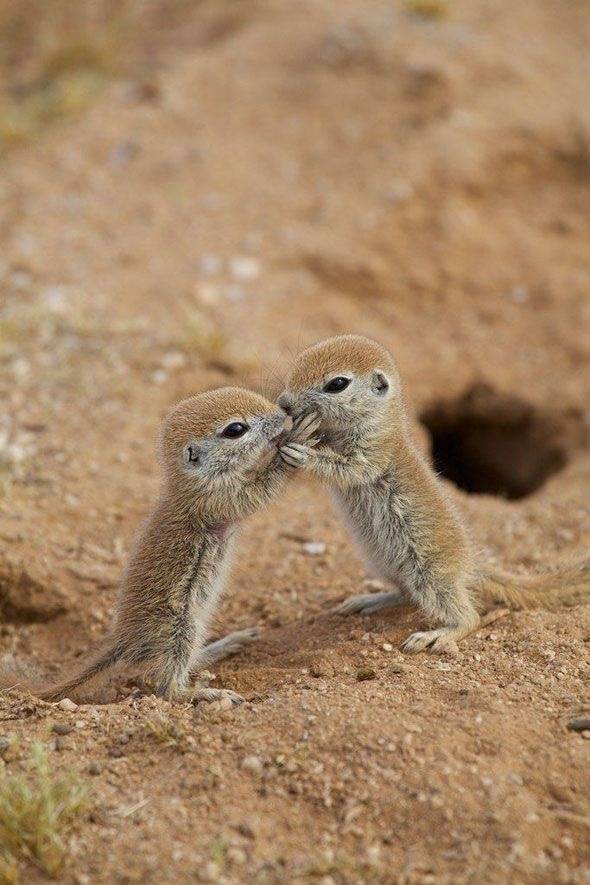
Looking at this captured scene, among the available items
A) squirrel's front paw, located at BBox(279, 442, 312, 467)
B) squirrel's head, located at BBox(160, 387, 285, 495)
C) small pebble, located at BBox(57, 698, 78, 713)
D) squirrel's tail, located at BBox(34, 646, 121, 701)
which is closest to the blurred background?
squirrel's head, located at BBox(160, 387, 285, 495)

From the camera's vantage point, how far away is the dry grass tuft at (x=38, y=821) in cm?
333

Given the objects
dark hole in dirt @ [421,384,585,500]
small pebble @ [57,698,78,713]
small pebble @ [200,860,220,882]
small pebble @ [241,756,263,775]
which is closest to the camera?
small pebble @ [200,860,220,882]

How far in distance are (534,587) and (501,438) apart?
3.97 meters

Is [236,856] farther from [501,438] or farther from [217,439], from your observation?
[501,438]

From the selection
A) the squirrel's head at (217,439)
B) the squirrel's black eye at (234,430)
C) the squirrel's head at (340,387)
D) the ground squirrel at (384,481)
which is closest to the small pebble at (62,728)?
the squirrel's head at (217,439)

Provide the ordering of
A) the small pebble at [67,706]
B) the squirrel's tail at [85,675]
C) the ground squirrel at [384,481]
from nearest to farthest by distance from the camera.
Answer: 1. the small pebble at [67,706]
2. the squirrel's tail at [85,675]
3. the ground squirrel at [384,481]

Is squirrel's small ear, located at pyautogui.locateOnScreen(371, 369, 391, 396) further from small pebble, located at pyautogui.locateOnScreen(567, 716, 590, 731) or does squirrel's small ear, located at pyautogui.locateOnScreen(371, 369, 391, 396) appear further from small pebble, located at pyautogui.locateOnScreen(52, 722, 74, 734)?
small pebble, located at pyautogui.locateOnScreen(52, 722, 74, 734)

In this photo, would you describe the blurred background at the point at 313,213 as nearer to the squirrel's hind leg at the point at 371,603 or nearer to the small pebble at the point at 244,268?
the small pebble at the point at 244,268

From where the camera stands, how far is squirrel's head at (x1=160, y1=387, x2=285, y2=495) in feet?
15.8

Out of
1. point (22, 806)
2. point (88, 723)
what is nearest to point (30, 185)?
point (88, 723)

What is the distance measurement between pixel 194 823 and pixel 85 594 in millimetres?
2348

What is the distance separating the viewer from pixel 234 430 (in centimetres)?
484

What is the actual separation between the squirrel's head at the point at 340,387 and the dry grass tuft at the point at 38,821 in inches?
85.3

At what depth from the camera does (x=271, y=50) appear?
1071 cm
